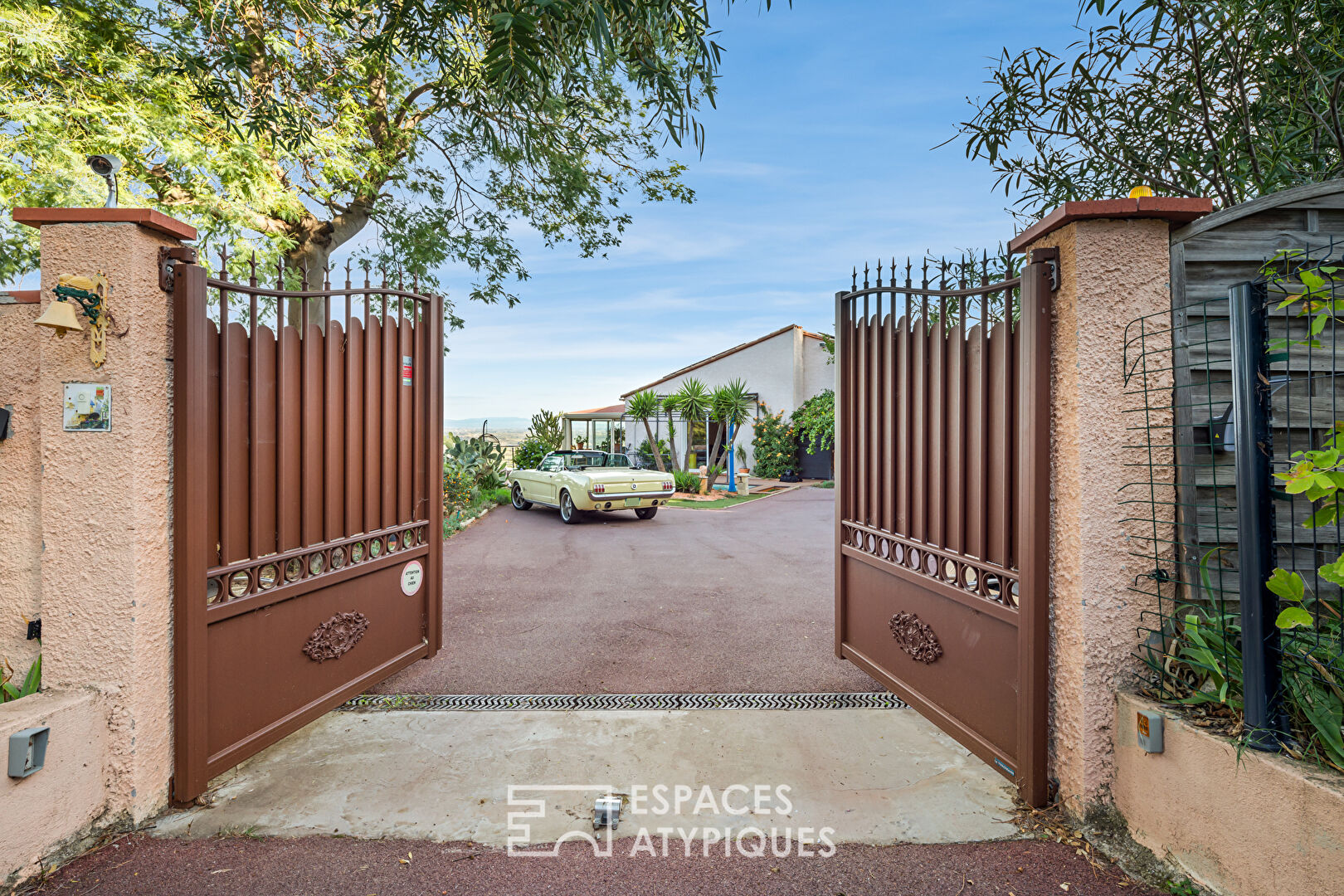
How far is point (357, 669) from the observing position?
3.55 m

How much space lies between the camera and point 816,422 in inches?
783

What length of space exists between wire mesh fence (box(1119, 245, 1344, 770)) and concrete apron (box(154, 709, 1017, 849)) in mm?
994

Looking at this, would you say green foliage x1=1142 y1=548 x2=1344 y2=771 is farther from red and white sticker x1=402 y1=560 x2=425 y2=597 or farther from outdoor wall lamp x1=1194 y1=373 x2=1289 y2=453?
red and white sticker x1=402 y1=560 x2=425 y2=597

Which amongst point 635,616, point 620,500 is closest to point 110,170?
point 635,616

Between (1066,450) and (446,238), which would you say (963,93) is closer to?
(1066,450)

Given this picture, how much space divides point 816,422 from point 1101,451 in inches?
702

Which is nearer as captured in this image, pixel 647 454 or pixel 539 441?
pixel 539 441

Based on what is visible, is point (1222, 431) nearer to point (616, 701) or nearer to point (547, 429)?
point (616, 701)

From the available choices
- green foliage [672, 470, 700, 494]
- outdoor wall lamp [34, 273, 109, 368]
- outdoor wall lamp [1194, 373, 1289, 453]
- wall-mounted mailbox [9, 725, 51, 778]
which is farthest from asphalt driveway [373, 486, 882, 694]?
green foliage [672, 470, 700, 494]

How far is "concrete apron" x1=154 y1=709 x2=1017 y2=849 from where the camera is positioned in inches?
95.7

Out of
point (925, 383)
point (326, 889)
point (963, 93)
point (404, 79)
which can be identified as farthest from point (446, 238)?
point (326, 889)

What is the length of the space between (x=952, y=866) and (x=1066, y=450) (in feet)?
5.30

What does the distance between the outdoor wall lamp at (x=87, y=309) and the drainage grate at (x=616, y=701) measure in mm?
2285

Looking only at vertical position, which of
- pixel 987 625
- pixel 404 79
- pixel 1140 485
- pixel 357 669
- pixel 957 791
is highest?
pixel 404 79
